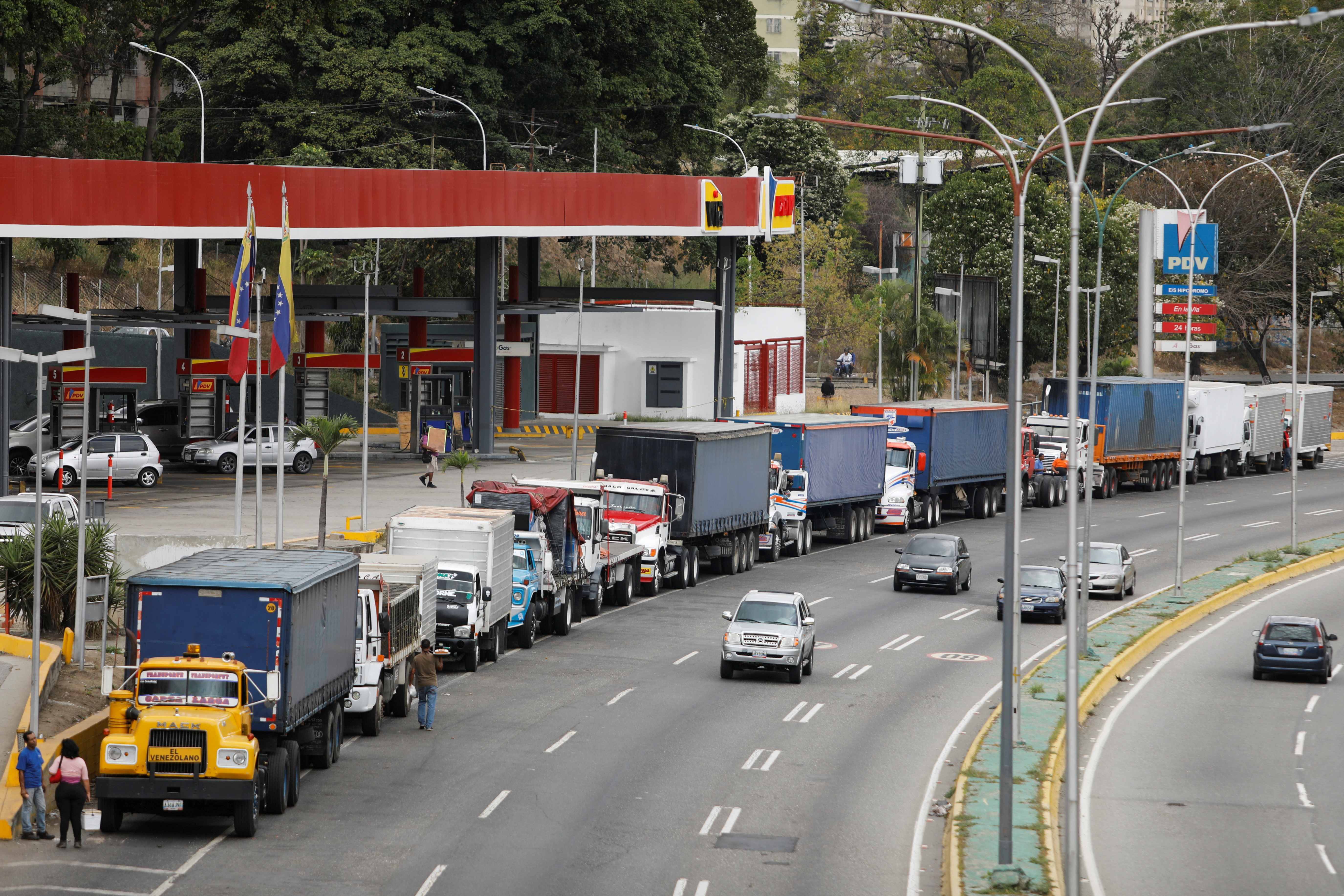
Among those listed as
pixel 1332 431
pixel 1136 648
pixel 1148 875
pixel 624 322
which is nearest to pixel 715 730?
pixel 1148 875

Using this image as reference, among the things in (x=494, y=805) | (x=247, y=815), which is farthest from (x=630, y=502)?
(x=247, y=815)

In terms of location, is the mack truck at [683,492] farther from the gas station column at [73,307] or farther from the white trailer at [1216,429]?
the white trailer at [1216,429]

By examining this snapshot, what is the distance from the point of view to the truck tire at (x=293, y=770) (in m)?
21.3

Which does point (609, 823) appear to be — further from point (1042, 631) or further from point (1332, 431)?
point (1332, 431)

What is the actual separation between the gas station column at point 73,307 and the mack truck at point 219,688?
105 ft

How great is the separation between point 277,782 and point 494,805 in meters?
2.85

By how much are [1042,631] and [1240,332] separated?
220 ft

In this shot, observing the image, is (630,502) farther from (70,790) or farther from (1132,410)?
(1132,410)

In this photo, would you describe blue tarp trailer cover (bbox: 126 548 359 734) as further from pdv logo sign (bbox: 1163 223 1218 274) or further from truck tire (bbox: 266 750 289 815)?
pdv logo sign (bbox: 1163 223 1218 274)

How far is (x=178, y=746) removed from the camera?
19312 millimetres

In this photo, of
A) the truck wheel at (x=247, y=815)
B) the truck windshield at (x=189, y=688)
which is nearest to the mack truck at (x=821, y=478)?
the truck windshield at (x=189, y=688)

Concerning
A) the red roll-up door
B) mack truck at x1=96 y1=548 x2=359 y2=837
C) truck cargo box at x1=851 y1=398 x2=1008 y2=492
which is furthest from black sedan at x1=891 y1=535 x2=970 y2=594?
the red roll-up door

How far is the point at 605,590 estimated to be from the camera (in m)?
40.0

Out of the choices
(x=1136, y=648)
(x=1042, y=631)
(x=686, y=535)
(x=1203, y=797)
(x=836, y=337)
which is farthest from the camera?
(x=836, y=337)
